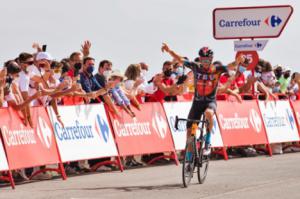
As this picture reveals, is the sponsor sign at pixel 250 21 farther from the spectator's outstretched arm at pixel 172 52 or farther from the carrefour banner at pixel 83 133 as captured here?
the spectator's outstretched arm at pixel 172 52

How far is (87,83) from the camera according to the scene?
17.6 metres

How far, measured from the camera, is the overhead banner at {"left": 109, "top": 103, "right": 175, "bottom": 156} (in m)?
18.1

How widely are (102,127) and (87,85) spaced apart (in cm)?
84

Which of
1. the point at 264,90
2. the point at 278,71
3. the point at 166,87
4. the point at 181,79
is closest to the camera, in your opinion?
the point at 166,87

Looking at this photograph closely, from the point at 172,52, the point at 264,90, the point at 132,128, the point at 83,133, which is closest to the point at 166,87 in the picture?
the point at 132,128

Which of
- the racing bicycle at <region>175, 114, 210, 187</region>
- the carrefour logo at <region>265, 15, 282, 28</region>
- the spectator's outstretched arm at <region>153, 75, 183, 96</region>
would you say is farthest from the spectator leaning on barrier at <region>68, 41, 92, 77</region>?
the carrefour logo at <region>265, 15, 282, 28</region>

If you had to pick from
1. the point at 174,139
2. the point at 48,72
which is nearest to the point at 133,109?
the point at 174,139

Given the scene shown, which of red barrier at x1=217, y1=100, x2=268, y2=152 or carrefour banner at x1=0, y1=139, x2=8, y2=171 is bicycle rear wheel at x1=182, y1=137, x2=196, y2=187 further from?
red barrier at x1=217, y1=100, x2=268, y2=152

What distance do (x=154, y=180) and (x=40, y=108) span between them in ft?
7.63

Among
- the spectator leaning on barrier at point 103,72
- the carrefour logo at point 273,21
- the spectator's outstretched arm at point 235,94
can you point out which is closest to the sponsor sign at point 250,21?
the carrefour logo at point 273,21

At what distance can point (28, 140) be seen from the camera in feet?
51.5

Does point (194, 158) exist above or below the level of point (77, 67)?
below

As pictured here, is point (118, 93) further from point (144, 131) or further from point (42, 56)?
point (42, 56)

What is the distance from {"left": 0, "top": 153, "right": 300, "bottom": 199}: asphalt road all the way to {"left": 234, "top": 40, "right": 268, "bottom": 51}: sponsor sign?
5707 millimetres
